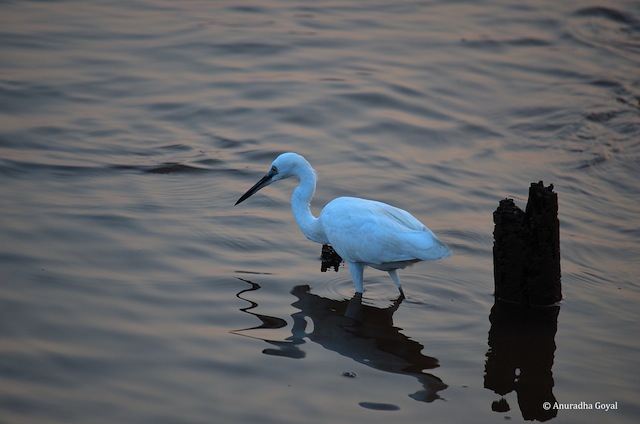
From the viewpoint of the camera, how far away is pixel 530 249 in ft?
21.8

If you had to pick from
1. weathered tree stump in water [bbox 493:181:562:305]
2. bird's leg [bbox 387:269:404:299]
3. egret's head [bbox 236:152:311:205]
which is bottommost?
bird's leg [bbox 387:269:404:299]

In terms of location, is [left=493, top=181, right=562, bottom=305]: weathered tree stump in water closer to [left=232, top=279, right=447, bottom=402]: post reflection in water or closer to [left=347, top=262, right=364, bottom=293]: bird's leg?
[left=232, top=279, right=447, bottom=402]: post reflection in water

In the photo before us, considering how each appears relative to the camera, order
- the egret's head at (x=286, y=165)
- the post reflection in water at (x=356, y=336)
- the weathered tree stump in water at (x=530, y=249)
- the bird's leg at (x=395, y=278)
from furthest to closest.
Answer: the egret's head at (x=286, y=165) → the bird's leg at (x=395, y=278) → the weathered tree stump in water at (x=530, y=249) → the post reflection in water at (x=356, y=336)

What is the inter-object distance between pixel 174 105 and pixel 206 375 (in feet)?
20.5

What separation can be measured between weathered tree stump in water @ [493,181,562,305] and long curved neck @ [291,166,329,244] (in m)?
1.59

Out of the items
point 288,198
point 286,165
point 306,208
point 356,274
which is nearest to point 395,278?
point 356,274

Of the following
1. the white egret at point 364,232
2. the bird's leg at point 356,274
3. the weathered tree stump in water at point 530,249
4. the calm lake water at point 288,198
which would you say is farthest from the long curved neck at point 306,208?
the weathered tree stump in water at point 530,249

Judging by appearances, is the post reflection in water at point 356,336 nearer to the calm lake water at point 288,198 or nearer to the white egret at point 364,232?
the calm lake water at point 288,198

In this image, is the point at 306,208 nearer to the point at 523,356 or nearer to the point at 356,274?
the point at 356,274

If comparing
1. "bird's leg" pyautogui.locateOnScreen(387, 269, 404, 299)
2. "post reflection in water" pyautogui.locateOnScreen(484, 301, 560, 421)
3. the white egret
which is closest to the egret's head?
the white egret

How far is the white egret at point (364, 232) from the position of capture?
6.78 m

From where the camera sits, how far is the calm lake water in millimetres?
5707

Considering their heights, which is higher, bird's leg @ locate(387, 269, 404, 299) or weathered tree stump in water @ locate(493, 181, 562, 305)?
weathered tree stump in water @ locate(493, 181, 562, 305)

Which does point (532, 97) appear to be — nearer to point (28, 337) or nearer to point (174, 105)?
point (174, 105)
